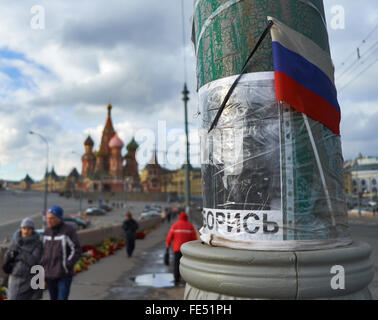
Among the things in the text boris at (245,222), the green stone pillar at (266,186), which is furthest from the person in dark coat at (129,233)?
the text boris at (245,222)

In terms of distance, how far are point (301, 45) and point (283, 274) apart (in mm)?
1125

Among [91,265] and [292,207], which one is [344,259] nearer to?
[292,207]

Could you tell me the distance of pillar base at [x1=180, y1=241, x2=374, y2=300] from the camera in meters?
1.45

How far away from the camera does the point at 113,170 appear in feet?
333

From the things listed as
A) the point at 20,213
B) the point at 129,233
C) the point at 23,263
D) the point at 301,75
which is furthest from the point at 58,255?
the point at 20,213

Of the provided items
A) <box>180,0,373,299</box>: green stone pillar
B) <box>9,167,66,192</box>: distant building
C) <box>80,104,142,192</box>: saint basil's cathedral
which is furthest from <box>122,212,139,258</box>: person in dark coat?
<box>9,167,66,192</box>: distant building

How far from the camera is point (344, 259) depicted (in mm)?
1521

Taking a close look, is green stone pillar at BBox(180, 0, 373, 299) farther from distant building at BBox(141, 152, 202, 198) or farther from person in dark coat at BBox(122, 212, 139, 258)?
distant building at BBox(141, 152, 202, 198)

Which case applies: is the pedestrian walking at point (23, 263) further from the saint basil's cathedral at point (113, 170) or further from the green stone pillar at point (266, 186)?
the saint basil's cathedral at point (113, 170)

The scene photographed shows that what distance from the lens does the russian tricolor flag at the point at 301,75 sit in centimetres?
162

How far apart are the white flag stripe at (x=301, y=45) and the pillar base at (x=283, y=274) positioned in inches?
37.4
